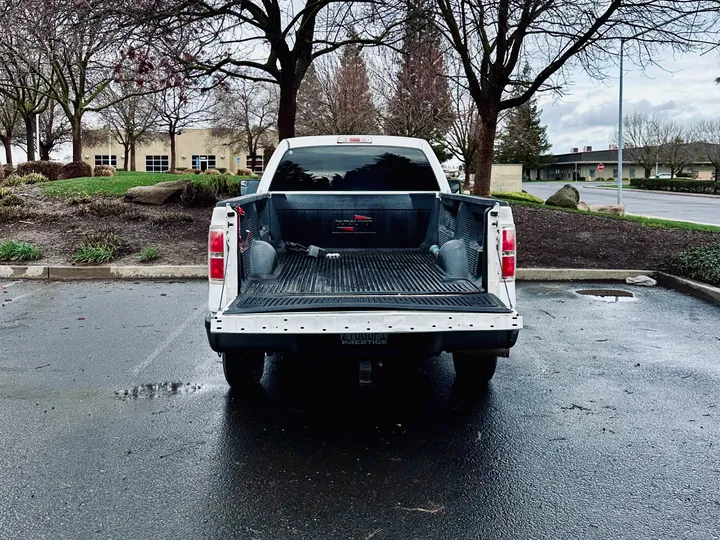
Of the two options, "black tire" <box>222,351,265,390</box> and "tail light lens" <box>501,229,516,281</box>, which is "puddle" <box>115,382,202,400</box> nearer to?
"black tire" <box>222,351,265,390</box>

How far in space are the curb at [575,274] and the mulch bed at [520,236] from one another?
1.11ft

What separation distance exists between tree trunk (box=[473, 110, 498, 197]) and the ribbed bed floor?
978 cm

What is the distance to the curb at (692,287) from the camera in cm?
843

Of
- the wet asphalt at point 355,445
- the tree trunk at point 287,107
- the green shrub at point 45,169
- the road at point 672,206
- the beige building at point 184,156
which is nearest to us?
the wet asphalt at point 355,445

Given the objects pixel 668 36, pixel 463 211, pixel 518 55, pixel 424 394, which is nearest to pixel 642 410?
pixel 424 394

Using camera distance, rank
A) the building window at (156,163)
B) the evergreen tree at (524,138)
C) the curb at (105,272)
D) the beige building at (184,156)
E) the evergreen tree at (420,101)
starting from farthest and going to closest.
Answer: the building window at (156,163), the beige building at (184,156), the evergreen tree at (524,138), the evergreen tree at (420,101), the curb at (105,272)

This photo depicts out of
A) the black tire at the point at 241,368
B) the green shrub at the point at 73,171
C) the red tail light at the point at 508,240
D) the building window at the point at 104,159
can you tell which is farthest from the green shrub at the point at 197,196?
the building window at the point at 104,159

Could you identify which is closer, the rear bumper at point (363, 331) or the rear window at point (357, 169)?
the rear bumper at point (363, 331)

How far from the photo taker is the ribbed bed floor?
13.9 ft

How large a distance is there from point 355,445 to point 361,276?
1.36 meters

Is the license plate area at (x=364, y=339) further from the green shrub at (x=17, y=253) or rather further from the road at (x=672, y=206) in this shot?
the road at (x=672, y=206)

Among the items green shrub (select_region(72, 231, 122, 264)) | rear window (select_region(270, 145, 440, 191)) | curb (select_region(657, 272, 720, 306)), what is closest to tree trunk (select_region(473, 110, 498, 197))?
curb (select_region(657, 272, 720, 306))

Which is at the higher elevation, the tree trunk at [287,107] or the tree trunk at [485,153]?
the tree trunk at [287,107]

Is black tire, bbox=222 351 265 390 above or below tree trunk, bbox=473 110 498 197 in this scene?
below
